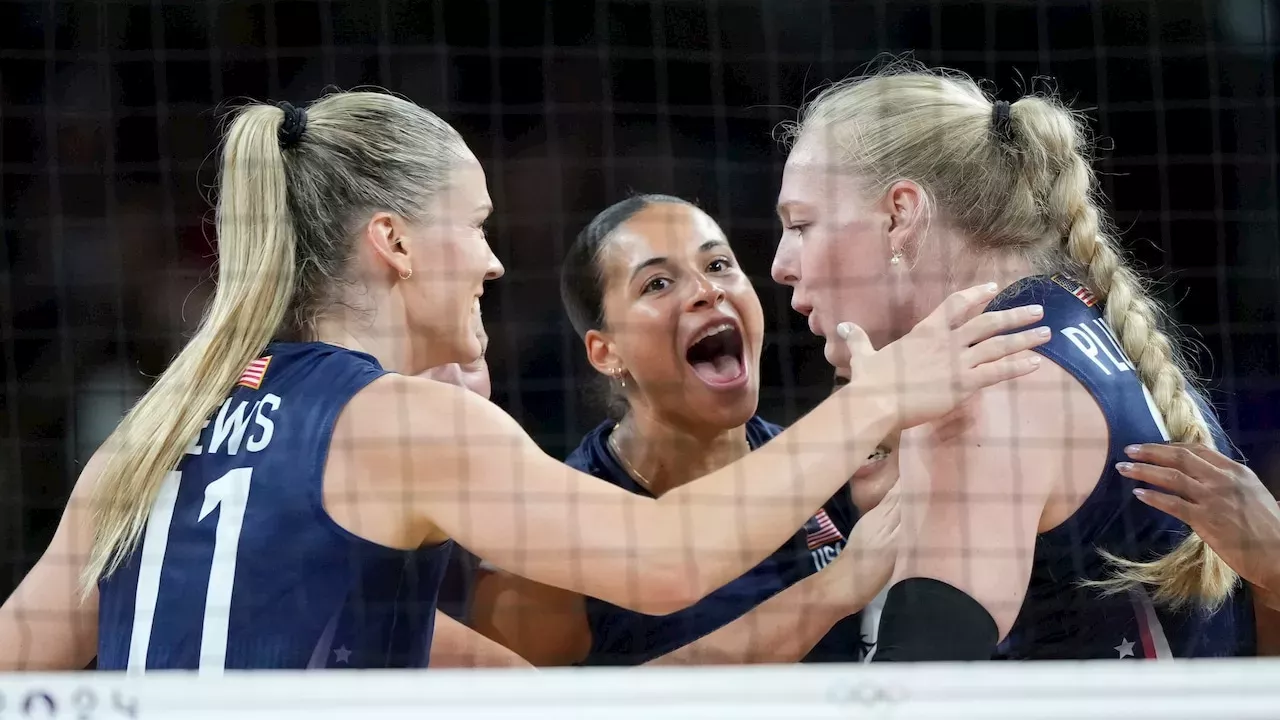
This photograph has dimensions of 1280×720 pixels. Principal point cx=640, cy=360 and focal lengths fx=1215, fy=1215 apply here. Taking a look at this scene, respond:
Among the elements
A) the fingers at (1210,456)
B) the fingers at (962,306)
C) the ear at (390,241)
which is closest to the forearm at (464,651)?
the ear at (390,241)

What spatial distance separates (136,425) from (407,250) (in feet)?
1.69

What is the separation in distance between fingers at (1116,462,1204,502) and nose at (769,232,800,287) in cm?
66

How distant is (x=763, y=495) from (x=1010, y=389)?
452mm

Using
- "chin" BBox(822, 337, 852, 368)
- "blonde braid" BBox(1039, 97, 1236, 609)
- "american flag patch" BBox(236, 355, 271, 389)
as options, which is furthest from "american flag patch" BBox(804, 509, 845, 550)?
"american flag patch" BBox(236, 355, 271, 389)

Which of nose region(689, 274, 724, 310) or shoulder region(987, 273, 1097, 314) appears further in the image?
nose region(689, 274, 724, 310)

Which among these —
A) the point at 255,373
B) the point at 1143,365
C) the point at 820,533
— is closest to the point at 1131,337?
the point at 1143,365

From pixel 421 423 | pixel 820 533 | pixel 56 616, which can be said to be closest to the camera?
pixel 421 423

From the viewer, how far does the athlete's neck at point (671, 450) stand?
7.98ft

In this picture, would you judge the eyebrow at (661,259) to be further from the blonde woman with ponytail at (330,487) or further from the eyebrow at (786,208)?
the blonde woman with ponytail at (330,487)

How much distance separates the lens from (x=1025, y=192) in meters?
2.05

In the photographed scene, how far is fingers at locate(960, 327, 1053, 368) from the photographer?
70.8 inches

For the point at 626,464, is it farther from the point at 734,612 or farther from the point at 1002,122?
the point at 1002,122

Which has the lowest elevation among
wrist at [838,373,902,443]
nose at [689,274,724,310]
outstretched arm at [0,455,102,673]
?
outstretched arm at [0,455,102,673]

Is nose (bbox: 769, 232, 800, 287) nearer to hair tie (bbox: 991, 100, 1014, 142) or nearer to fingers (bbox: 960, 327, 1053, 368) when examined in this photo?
hair tie (bbox: 991, 100, 1014, 142)
